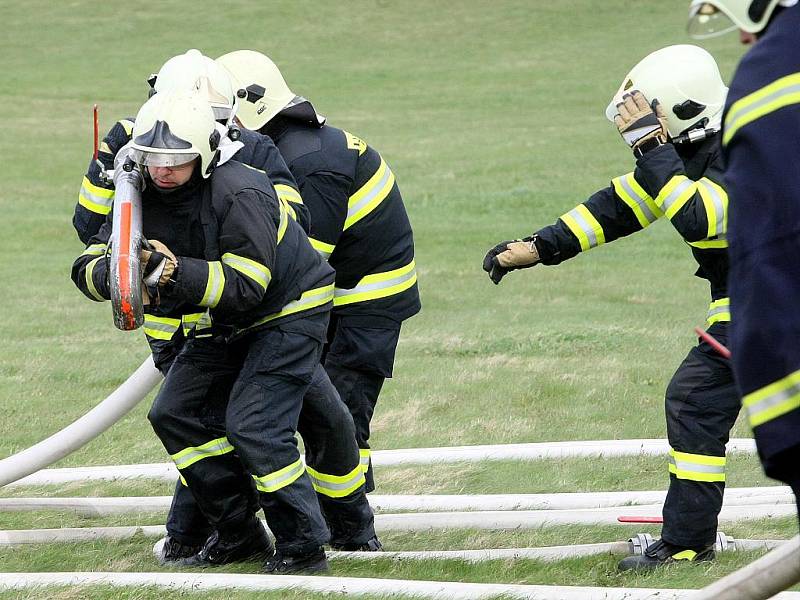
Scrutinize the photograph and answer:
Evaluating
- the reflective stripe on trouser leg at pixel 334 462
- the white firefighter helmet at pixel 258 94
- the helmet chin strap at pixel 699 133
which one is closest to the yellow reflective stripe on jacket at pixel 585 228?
the helmet chin strap at pixel 699 133

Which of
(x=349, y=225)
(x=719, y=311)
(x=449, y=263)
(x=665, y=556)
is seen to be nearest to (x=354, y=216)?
(x=349, y=225)

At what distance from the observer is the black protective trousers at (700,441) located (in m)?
4.67

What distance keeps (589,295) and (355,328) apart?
7.18 meters

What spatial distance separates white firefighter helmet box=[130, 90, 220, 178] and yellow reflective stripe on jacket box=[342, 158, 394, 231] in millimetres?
1123

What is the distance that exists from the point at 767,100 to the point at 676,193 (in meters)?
2.31

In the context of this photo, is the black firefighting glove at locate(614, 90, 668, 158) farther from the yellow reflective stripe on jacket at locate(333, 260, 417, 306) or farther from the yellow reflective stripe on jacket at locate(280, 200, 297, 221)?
the yellow reflective stripe on jacket at locate(333, 260, 417, 306)

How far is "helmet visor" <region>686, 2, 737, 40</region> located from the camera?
2.41 metres

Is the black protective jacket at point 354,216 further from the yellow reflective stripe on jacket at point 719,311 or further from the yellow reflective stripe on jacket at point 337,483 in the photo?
the yellow reflective stripe on jacket at point 719,311

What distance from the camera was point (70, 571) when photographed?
487 centimetres

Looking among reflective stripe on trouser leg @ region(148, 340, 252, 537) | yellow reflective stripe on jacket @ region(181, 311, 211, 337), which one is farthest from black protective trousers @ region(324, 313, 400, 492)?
yellow reflective stripe on jacket @ region(181, 311, 211, 337)

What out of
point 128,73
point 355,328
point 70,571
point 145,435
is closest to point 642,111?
point 355,328

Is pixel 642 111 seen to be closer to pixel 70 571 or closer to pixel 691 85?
pixel 691 85

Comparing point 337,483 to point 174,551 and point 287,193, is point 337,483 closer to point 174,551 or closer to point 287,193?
point 174,551

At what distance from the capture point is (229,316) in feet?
14.9
